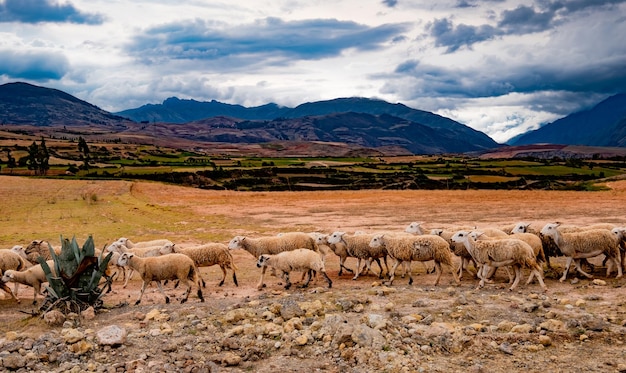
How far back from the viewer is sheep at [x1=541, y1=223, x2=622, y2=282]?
16656mm

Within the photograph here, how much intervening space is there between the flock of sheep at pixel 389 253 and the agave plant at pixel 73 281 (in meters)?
1.71

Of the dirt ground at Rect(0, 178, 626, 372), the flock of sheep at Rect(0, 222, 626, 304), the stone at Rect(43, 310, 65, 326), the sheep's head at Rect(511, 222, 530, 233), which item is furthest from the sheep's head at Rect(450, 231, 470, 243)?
the stone at Rect(43, 310, 65, 326)

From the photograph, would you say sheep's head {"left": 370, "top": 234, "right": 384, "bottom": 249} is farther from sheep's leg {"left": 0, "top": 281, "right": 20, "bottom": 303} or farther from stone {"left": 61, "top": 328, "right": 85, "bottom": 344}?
sheep's leg {"left": 0, "top": 281, "right": 20, "bottom": 303}

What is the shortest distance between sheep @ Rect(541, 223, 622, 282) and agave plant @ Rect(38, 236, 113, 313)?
14.8 metres

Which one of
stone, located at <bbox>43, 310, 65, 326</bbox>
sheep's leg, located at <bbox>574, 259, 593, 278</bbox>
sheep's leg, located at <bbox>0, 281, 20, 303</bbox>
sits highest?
sheep's leg, located at <bbox>574, 259, 593, 278</bbox>

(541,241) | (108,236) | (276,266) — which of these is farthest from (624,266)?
(108,236)

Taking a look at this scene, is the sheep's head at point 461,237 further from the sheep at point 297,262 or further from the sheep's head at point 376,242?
→ the sheep at point 297,262

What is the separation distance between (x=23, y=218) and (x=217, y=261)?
28.0 metres

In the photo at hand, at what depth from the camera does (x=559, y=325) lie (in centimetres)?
1120

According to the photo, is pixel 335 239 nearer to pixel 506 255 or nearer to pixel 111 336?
pixel 506 255

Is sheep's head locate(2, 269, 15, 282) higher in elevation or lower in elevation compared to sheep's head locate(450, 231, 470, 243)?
lower

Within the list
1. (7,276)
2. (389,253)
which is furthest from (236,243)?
(7,276)

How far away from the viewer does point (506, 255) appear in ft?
51.6

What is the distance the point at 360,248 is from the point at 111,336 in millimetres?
10475
